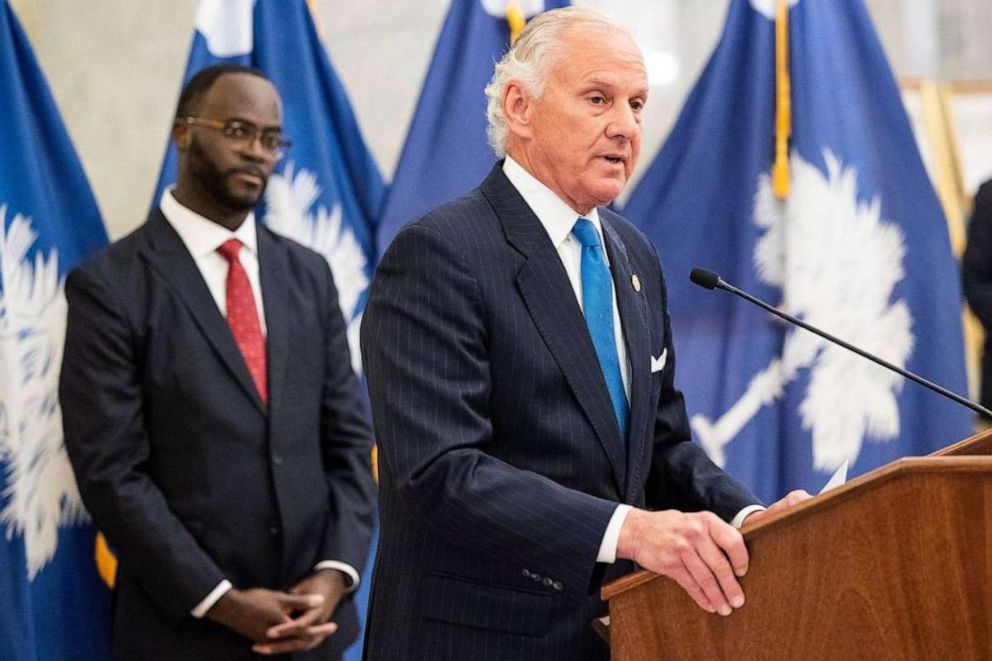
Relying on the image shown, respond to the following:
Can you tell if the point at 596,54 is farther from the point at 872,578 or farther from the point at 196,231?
the point at 196,231

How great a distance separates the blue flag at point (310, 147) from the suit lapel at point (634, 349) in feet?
5.90

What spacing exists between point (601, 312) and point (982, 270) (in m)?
2.55

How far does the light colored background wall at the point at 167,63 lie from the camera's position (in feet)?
13.2

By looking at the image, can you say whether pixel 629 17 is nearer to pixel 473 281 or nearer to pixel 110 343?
pixel 110 343

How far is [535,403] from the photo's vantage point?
5.87 ft

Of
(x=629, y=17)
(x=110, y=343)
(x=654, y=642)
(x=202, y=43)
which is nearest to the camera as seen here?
(x=654, y=642)

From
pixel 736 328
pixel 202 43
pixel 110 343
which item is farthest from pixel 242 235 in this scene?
pixel 736 328

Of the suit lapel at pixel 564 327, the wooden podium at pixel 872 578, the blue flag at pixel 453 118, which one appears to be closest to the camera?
the wooden podium at pixel 872 578

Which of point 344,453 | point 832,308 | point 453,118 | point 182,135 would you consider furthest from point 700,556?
point 832,308

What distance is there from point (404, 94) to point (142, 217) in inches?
36.8

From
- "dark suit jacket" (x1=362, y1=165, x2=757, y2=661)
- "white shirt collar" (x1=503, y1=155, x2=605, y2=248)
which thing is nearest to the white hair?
"white shirt collar" (x1=503, y1=155, x2=605, y2=248)

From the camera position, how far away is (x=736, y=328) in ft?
13.3

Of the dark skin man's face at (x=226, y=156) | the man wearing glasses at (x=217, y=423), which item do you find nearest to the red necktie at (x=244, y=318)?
the man wearing glasses at (x=217, y=423)

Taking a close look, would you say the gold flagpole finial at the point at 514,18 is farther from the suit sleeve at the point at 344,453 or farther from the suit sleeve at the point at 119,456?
the suit sleeve at the point at 119,456
